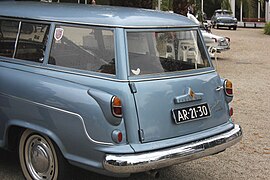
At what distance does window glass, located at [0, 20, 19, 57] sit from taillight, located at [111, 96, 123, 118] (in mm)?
1531

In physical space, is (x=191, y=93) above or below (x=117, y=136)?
above

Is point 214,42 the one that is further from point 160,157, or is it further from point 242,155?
point 160,157

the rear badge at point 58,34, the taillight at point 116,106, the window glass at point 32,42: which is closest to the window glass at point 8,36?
the window glass at point 32,42

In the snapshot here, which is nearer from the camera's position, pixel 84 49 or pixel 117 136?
pixel 117 136

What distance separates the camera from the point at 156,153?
393cm

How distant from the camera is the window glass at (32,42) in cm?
454

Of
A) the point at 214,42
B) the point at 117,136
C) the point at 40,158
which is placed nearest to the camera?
the point at 117,136

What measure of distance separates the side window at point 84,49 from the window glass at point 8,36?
63cm

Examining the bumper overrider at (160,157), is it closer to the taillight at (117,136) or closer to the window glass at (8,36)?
the taillight at (117,136)

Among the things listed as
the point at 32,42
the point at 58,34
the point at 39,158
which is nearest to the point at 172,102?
the point at 58,34

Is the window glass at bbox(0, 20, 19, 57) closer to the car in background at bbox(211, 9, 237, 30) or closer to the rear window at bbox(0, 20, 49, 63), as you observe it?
the rear window at bbox(0, 20, 49, 63)

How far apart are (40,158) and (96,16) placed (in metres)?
1.46

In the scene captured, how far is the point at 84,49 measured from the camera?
429 centimetres

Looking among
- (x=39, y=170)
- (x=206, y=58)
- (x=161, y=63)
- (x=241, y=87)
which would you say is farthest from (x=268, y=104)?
(x=39, y=170)
